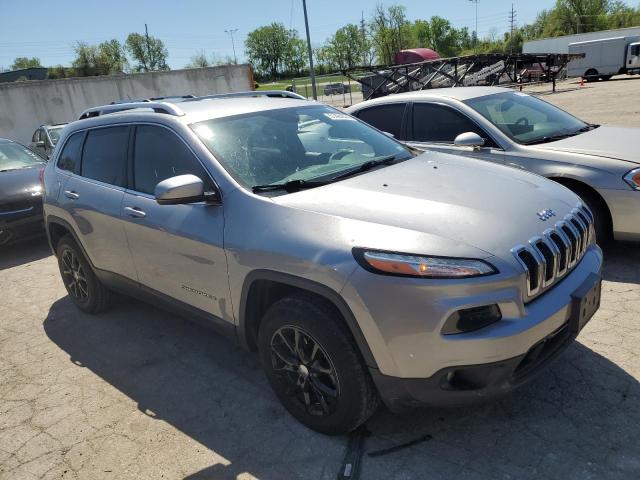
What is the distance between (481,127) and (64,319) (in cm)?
436

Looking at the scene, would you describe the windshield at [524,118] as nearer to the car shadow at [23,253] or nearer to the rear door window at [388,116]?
the rear door window at [388,116]

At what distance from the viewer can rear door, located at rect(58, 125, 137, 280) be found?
3.72 meters

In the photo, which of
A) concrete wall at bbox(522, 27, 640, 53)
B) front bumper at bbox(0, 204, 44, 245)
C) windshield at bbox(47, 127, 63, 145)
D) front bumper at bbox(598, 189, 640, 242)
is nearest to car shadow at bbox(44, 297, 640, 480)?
front bumper at bbox(598, 189, 640, 242)

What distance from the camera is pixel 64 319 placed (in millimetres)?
4680

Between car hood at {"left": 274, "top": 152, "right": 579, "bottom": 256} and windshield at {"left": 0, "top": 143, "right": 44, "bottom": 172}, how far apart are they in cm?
668

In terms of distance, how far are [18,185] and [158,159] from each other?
15.4ft

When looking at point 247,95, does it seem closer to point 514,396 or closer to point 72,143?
point 72,143

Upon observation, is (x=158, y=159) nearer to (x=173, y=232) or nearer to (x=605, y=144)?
(x=173, y=232)

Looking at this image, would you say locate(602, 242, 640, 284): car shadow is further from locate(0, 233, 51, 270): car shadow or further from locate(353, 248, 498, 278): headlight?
locate(0, 233, 51, 270): car shadow

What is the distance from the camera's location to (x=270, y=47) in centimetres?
12588

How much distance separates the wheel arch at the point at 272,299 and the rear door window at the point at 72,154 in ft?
7.74

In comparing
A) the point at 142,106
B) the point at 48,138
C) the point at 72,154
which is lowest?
the point at 48,138

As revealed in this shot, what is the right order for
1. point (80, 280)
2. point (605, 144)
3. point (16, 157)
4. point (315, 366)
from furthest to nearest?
point (16, 157), point (605, 144), point (80, 280), point (315, 366)

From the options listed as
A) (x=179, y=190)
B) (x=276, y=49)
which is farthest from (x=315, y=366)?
(x=276, y=49)
